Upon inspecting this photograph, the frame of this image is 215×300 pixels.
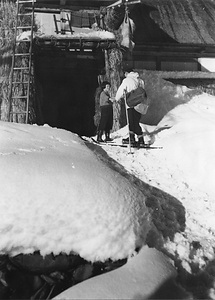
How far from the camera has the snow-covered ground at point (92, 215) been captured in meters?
4.20

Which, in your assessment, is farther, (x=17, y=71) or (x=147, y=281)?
(x=17, y=71)

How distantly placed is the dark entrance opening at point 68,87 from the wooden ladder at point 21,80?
1.68ft

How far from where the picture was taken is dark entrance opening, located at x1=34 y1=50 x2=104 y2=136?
40.2 feet

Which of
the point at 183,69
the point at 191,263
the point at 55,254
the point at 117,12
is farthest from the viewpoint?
the point at 183,69

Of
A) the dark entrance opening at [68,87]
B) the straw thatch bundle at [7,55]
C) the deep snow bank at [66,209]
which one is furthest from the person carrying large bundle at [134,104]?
the deep snow bank at [66,209]

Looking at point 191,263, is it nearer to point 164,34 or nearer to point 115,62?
point 115,62

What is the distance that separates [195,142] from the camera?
27.2ft

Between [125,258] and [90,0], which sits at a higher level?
[90,0]

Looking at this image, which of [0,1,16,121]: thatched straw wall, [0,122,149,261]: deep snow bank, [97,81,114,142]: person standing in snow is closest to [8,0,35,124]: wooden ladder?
[0,1,16,121]: thatched straw wall

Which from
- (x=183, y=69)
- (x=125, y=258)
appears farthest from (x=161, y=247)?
(x=183, y=69)

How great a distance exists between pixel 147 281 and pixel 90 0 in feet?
33.6

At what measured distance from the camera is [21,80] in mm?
10992

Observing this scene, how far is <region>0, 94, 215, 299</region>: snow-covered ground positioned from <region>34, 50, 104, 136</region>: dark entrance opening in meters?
5.79

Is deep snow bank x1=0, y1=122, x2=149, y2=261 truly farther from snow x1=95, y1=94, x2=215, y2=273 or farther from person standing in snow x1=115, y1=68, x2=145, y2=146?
person standing in snow x1=115, y1=68, x2=145, y2=146
